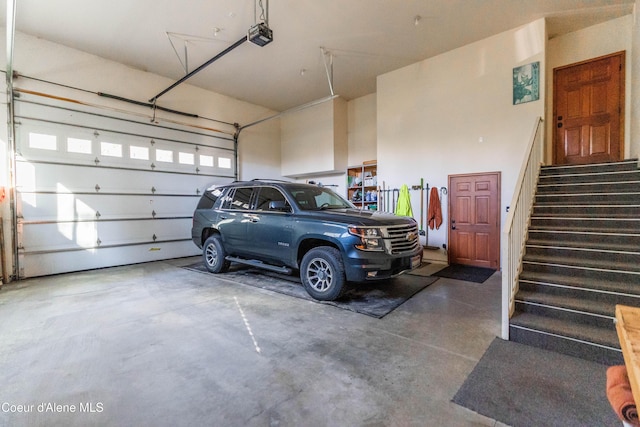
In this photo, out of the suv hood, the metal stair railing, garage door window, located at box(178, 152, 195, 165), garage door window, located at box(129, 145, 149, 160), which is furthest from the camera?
garage door window, located at box(178, 152, 195, 165)

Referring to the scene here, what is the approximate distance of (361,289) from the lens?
4.45m

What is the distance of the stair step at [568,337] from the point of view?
2.37 meters

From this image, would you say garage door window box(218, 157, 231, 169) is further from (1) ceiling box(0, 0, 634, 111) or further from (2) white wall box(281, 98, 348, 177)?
(1) ceiling box(0, 0, 634, 111)

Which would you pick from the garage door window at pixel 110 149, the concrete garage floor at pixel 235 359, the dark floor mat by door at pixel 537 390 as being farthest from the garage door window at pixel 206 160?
the dark floor mat by door at pixel 537 390

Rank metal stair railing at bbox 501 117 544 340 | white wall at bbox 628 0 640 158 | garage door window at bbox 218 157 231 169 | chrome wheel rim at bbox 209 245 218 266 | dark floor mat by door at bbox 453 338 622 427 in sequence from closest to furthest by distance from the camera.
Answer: dark floor mat by door at bbox 453 338 622 427 < metal stair railing at bbox 501 117 544 340 < white wall at bbox 628 0 640 158 < chrome wheel rim at bbox 209 245 218 266 < garage door window at bbox 218 157 231 169

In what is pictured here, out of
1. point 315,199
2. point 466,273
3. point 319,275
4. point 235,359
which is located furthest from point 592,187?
point 235,359

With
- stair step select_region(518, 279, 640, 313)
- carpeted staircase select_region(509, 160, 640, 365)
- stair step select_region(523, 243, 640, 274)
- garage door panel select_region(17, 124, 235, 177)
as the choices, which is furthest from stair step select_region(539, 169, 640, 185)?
garage door panel select_region(17, 124, 235, 177)

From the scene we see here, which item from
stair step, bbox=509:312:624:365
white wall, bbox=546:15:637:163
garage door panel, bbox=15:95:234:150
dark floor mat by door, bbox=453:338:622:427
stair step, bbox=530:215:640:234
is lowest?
dark floor mat by door, bbox=453:338:622:427

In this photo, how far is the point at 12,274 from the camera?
5254 millimetres

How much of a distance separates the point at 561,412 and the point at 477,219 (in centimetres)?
481

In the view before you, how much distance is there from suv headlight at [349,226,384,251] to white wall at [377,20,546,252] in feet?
12.2

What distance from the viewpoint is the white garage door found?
5.45 m

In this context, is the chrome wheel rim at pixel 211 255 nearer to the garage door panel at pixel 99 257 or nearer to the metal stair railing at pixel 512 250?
the garage door panel at pixel 99 257

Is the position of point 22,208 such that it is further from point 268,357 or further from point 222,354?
point 268,357
